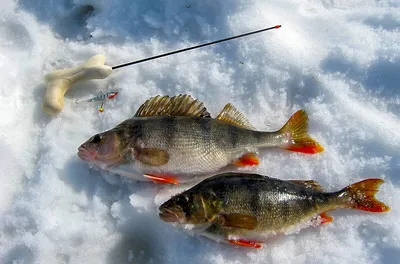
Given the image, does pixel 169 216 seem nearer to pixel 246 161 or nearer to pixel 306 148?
pixel 246 161

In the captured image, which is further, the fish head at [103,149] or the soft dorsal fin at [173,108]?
the soft dorsal fin at [173,108]

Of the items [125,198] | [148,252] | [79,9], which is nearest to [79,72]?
[79,9]

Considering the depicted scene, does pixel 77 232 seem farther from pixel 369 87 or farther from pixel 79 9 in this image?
pixel 369 87

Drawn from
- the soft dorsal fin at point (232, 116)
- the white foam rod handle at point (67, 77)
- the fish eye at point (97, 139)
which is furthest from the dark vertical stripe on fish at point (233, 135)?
the white foam rod handle at point (67, 77)

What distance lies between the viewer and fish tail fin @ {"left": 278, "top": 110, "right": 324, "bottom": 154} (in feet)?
9.68

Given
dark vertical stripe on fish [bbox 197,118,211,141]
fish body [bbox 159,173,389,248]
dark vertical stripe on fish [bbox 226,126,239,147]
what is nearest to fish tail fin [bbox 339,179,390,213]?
fish body [bbox 159,173,389,248]

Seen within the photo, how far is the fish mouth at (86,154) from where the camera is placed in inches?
114

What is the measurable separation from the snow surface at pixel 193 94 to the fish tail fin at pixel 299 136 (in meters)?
0.09

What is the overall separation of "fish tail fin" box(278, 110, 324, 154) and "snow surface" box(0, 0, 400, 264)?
0.30 feet

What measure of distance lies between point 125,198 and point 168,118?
0.69 m

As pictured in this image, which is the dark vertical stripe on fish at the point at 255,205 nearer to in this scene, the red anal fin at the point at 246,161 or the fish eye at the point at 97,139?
the red anal fin at the point at 246,161

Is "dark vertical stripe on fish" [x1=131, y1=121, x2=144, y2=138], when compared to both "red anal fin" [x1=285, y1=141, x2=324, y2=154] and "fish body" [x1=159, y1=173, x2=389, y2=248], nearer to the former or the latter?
"fish body" [x1=159, y1=173, x2=389, y2=248]

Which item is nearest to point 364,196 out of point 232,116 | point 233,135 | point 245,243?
point 245,243

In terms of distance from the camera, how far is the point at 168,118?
292 cm
